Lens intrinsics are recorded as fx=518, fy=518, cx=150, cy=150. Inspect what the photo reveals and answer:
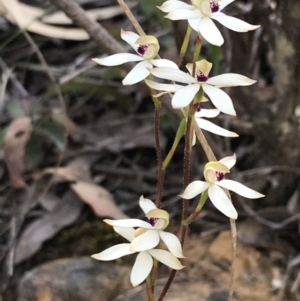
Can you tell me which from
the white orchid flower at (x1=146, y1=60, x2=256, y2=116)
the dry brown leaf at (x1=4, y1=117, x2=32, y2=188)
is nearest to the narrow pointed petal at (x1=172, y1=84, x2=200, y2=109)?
the white orchid flower at (x1=146, y1=60, x2=256, y2=116)

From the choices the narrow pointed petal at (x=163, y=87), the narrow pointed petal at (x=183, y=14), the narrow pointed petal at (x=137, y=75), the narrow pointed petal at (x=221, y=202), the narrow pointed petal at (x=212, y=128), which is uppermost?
the narrow pointed petal at (x=183, y=14)

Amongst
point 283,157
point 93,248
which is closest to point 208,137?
point 283,157

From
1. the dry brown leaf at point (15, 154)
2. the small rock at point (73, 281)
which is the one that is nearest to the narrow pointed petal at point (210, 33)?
the small rock at point (73, 281)

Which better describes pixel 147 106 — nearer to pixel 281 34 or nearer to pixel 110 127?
pixel 110 127

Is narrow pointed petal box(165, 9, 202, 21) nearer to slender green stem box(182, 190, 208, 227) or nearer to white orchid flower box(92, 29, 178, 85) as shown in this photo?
white orchid flower box(92, 29, 178, 85)

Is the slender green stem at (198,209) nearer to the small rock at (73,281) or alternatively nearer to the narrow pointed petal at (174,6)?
the narrow pointed petal at (174,6)

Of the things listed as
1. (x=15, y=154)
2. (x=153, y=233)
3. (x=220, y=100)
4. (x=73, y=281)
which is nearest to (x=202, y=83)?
(x=220, y=100)

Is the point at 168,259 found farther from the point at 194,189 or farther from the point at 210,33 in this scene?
the point at 210,33
